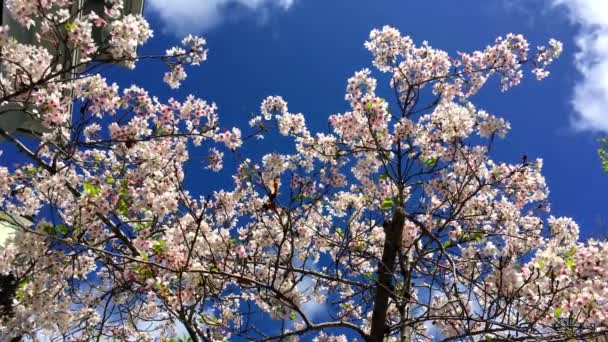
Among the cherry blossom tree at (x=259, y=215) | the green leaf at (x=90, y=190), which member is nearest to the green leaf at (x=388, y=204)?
the cherry blossom tree at (x=259, y=215)

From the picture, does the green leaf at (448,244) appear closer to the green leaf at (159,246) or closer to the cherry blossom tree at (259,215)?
the cherry blossom tree at (259,215)

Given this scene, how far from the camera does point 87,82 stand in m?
6.81

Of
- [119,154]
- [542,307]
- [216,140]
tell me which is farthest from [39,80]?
[542,307]

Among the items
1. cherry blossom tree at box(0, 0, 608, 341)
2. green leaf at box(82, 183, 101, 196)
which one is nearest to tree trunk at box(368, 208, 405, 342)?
cherry blossom tree at box(0, 0, 608, 341)

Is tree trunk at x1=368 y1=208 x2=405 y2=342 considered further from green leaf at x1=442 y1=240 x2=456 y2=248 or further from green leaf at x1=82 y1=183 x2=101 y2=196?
green leaf at x1=82 y1=183 x2=101 y2=196

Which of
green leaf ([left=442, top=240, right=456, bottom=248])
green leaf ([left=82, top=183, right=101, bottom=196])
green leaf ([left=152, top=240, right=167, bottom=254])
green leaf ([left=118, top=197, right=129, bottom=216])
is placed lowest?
green leaf ([left=152, top=240, right=167, bottom=254])

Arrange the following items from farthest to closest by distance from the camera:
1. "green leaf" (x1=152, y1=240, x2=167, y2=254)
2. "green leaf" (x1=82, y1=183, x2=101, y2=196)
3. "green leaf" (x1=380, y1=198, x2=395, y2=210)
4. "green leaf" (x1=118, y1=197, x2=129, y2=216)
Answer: "green leaf" (x1=380, y1=198, x2=395, y2=210), "green leaf" (x1=118, y1=197, x2=129, y2=216), "green leaf" (x1=82, y1=183, x2=101, y2=196), "green leaf" (x1=152, y1=240, x2=167, y2=254)

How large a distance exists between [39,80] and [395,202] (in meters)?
4.89

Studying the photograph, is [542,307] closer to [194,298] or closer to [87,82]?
[194,298]

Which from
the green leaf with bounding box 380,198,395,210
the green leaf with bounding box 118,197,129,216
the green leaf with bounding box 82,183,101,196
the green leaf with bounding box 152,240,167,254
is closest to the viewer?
the green leaf with bounding box 152,240,167,254

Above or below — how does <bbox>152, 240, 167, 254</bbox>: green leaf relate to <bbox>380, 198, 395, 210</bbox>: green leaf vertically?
below

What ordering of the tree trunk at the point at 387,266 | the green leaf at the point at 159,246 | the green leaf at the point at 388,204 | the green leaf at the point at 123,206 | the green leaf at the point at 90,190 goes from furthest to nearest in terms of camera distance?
the green leaf at the point at 388,204 < the tree trunk at the point at 387,266 < the green leaf at the point at 123,206 < the green leaf at the point at 90,190 < the green leaf at the point at 159,246

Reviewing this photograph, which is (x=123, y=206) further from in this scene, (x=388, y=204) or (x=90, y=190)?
(x=388, y=204)

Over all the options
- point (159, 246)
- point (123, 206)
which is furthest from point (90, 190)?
point (159, 246)
